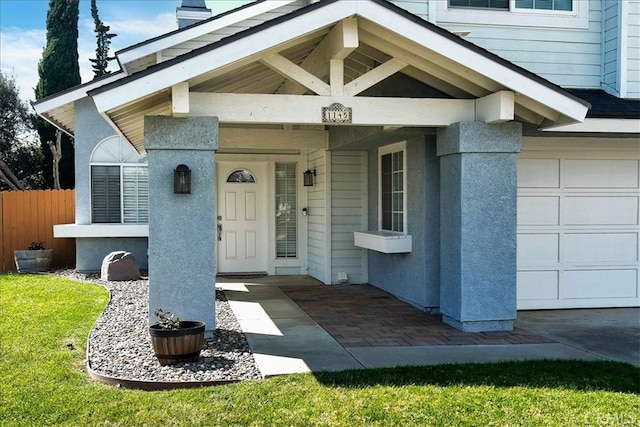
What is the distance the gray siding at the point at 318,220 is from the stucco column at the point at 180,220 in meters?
4.76

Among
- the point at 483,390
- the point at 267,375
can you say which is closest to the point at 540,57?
the point at 483,390

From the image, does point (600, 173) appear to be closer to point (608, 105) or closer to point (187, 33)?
point (608, 105)

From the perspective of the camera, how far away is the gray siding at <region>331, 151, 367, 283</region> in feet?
37.4

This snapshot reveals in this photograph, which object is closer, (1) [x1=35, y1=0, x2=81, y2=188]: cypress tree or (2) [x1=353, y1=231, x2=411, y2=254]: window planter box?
(2) [x1=353, y1=231, x2=411, y2=254]: window planter box

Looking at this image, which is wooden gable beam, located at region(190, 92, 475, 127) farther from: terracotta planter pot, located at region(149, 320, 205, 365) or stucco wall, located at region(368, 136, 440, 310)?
terracotta planter pot, located at region(149, 320, 205, 365)

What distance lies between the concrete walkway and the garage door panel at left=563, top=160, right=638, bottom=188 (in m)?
1.83

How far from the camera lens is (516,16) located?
938 cm

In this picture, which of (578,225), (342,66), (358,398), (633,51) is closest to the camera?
(358,398)

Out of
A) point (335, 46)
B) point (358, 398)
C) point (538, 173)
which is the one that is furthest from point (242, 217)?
point (358, 398)

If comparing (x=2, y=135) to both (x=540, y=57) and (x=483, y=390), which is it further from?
(x=483, y=390)

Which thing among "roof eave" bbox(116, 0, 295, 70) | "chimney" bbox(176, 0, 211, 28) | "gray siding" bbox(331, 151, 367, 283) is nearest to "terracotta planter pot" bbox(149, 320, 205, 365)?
"gray siding" bbox(331, 151, 367, 283)

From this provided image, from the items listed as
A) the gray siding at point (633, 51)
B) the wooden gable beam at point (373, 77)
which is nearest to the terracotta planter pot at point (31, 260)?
the wooden gable beam at point (373, 77)

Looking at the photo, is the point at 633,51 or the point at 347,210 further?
the point at 347,210

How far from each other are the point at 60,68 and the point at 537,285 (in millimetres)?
18525
